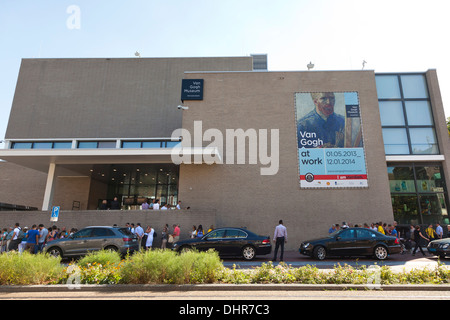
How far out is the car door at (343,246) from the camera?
12.7m

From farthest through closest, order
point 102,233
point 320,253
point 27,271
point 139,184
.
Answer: point 139,184, point 102,233, point 320,253, point 27,271

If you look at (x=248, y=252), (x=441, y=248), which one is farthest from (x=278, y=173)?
(x=441, y=248)

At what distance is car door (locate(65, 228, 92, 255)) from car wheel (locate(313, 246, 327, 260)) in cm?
1024

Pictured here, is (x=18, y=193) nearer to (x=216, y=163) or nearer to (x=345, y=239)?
(x=216, y=163)

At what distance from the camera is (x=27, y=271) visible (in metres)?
7.38

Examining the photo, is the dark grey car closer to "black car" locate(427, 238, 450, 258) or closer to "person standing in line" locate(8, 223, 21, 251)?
"person standing in line" locate(8, 223, 21, 251)

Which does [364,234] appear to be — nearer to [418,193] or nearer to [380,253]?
[380,253]

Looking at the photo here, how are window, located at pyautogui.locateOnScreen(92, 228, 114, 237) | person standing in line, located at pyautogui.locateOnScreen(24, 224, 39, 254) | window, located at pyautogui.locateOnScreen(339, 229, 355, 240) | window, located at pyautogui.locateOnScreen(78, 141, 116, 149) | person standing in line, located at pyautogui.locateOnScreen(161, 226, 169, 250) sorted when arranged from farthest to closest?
1. window, located at pyautogui.locateOnScreen(78, 141, 116, 149)
2. person standing in line, located at pyautogui.locateOnScreen(161, 226, 169, 250)
3. person standing in line, located at pyautogui.locateOnScreen(24, 224, 39, 254)
4. window, located at pyautogui.locateOnScreen(92, 228, 114, 237)
5. window, located at pyautogui.locateOnScreen(339, 229, 355, 240)

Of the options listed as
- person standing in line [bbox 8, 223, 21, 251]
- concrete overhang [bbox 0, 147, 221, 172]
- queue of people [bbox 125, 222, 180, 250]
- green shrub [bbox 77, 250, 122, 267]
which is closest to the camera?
green shrub [bbox 77, 250, 122, 267]

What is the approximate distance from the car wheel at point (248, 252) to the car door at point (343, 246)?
→ 3.38m

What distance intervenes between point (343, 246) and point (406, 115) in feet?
43.3

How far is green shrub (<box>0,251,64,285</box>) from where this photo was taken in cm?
740

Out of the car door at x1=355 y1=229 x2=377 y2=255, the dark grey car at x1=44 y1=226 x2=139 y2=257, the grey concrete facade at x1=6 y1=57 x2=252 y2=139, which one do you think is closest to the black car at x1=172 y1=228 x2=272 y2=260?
the dark grey car at x1=44 y1=226 x2=139 y2=257

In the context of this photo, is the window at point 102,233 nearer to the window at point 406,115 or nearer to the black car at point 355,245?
the black car at point 355,245
